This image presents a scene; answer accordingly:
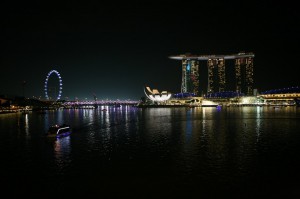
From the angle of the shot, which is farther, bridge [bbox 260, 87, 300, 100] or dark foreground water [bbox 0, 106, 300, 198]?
bridge [bbox 260, 87, 300, 100]

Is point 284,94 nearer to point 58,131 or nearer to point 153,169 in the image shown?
point 58,131

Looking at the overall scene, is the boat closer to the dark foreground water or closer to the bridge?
the dark foreground water

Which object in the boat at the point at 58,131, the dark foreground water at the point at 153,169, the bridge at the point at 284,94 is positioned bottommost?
the dark foreground water at the point at 153,169

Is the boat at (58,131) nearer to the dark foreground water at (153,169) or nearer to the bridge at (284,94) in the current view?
the dark foreground water at (153,169)

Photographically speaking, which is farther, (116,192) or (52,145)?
(52,145)

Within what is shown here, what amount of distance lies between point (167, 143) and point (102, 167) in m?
9.98

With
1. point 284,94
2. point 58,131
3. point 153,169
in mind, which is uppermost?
point 284,94

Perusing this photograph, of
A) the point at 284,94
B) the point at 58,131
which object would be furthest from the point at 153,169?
the point at 284,94

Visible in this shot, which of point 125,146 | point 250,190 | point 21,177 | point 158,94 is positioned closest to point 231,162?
point 250,190

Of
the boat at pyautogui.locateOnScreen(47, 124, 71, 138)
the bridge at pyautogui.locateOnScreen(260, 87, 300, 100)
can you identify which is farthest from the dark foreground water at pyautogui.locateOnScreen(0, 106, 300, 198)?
the bridge at pyautogui.locateOnScreen(260, 87, 300, 100)

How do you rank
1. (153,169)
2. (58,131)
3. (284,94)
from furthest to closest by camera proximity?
(284,94)
(58,131)
(153,169)

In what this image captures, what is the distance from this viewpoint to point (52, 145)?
93.6ft

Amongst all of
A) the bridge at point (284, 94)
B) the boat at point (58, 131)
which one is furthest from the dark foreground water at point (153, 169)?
the bridge at point (284, 94)

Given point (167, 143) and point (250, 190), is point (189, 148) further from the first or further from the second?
point (250, 190)
